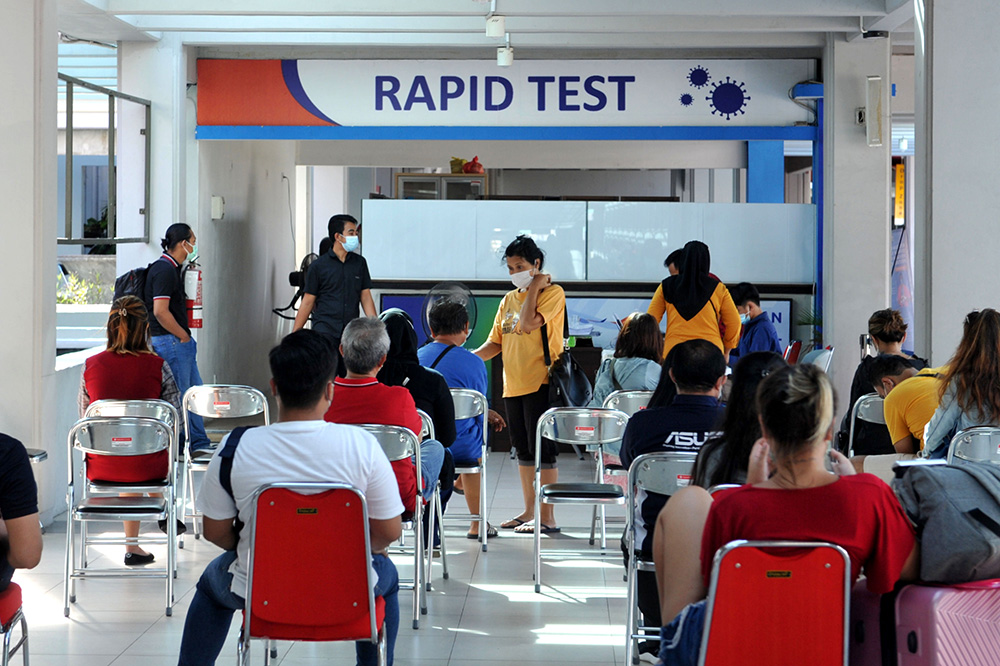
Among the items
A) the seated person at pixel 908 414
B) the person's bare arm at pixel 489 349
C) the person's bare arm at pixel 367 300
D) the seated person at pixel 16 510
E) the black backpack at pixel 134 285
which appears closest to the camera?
the seated person at pixel 16 510

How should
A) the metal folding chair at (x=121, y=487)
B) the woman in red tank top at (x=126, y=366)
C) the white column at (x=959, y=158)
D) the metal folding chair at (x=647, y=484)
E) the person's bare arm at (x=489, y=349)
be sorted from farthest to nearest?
the white column at (x=959, y=158) < the person's bare arm at (x=489, y=349) < the woman in red tank top at (x=126, y=366) < the metal folding chair at (x=121, y=487) < the metal folding chair at (x=647, y=484)

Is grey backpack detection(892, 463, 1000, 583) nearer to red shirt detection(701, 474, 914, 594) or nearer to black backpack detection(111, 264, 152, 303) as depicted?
red shirt detection(701, 474, 914, 594)

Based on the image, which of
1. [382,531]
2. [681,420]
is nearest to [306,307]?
[681,420]

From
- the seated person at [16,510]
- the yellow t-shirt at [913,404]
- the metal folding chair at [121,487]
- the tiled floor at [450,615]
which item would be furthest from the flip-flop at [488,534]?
the seated person at [16,510]

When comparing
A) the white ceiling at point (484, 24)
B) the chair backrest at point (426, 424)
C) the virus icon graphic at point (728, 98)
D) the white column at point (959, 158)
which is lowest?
the chair backrest at point (426, 424)

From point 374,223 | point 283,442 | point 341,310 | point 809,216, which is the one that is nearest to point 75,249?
point 374,223

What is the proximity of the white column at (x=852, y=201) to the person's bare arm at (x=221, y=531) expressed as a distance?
20.9 ft

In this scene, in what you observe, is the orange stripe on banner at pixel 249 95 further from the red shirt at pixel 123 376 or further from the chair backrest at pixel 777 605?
the chair backrest at pixel 777 605

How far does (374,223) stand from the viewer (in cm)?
830

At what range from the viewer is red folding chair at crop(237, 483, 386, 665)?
245 centimetres

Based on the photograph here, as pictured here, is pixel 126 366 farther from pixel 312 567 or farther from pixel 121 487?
pixel 312 567

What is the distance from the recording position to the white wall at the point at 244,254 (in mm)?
8781

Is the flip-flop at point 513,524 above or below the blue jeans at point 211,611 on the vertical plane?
below

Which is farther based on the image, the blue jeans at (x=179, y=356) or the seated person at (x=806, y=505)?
the blue jeans at (x=179, y=356)
